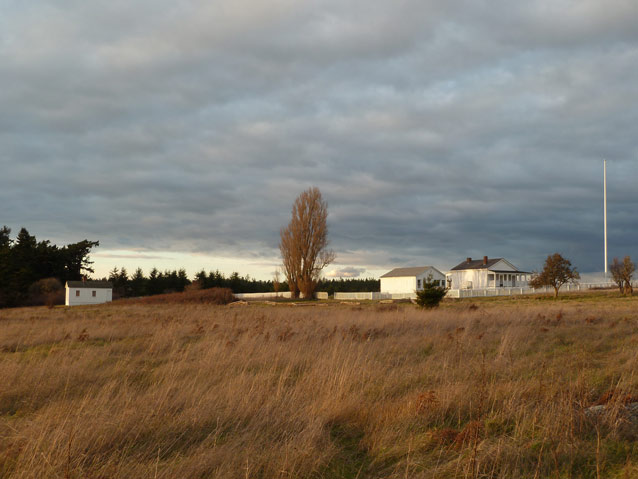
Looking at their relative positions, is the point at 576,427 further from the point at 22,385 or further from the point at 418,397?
the point at 22,385

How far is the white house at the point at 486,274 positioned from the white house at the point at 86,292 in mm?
41381

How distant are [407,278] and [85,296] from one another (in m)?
36.9

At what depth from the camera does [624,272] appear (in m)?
42.8

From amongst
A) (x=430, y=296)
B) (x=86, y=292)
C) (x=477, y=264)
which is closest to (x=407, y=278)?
(x=477, y=264)

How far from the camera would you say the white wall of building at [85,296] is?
49.1 m

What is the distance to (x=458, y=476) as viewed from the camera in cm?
367

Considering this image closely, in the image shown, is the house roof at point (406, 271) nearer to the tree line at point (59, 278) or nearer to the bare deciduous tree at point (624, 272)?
the tree line at point (59, 278)

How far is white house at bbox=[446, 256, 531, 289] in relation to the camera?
63.2 meters

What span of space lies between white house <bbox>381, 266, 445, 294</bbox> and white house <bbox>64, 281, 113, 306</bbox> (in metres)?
34.0

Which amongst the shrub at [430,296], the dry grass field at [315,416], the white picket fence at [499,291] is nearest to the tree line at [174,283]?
the white picket fence at [499,291]

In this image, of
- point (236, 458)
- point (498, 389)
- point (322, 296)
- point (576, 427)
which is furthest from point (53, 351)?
point (322, 296)

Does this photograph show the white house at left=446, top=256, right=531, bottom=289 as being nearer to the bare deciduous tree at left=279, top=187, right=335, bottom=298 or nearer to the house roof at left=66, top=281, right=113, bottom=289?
the bare deciduous tree at left=279, top=187, right=335, bottom=298

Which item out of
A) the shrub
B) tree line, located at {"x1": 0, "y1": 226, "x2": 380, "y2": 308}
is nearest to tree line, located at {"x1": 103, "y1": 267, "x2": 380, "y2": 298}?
tree line, located at {"x1": 0, "y1": 226, "x2": 380, "y2": 308}

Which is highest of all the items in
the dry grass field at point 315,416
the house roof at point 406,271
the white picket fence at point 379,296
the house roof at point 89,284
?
the house roof at point 406,271
